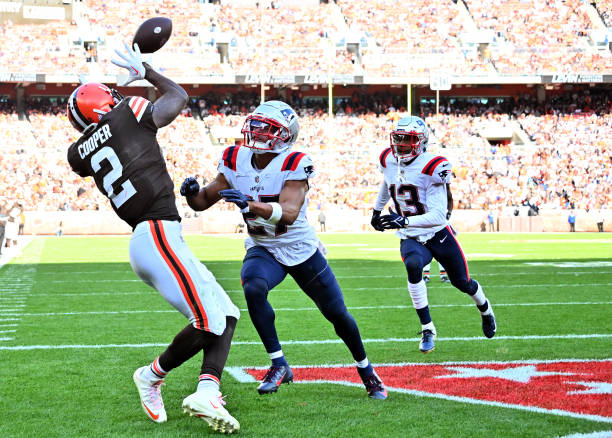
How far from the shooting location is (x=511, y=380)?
16.9ft

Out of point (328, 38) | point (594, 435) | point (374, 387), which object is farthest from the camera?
point (328, 38)

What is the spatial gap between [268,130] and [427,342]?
2347mm

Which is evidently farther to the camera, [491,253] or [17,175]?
[17,175]

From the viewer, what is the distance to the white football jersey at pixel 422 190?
6848mm

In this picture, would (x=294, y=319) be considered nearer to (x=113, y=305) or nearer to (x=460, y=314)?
(x=460, y=314)

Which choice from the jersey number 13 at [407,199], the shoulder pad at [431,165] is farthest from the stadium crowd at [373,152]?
the shoulder pad at [431,165]

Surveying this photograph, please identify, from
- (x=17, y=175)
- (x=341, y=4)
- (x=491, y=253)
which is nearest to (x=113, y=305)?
(x=491, y=253)

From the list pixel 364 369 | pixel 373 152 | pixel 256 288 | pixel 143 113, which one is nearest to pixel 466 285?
pixel 364 369

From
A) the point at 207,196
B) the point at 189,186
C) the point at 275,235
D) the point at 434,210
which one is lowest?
the point at 434,210

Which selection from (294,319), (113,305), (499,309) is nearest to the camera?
(294,319)

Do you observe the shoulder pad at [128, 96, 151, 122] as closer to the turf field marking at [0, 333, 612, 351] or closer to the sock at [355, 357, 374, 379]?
the sock at [355, 357, 374, 379]

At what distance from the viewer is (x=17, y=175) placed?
31828mm

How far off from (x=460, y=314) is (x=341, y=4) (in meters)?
35.8

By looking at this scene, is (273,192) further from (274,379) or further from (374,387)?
(374,387)
